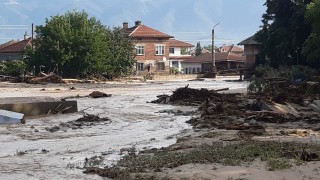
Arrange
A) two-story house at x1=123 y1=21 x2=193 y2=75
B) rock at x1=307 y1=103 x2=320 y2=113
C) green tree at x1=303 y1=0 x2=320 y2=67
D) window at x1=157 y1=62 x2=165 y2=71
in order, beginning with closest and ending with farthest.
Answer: rock at x1=307 y1=103 x2=320 y2=113 < green tree at x1=303 y1=0 x2=320 y2=67 < two-story house at x1=123 y1=21 x2=193 y2=75 < window at x1=157 y1=62 x2=165 y2=71

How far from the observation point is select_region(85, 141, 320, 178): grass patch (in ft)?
31.7

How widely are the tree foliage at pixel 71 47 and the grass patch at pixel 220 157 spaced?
44927 mm

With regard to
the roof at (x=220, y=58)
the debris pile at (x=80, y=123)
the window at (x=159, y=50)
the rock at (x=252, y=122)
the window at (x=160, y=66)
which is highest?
the window at (x=159, y=50)

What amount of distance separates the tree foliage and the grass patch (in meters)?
44.9

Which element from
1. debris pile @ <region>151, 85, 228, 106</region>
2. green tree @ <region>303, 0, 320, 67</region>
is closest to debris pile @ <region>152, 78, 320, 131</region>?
debris pile @ <region>151, 85, 228, 106</region>

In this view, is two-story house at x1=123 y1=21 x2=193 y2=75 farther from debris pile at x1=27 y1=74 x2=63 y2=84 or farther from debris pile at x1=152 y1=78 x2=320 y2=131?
debris pile at x1=152 y1=78 x2=320 y2=131

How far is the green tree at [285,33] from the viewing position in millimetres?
50906

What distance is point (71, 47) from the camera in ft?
185

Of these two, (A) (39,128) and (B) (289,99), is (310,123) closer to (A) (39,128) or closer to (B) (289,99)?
(B) (289,99)

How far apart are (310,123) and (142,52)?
237 feet

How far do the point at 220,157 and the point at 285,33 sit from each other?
43.1 m

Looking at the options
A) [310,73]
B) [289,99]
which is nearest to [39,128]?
[289,99]

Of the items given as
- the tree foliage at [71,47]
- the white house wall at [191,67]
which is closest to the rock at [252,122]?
the tree foliage at [71,47]

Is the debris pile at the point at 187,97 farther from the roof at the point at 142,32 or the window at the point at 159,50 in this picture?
the window at the point at 159,50
